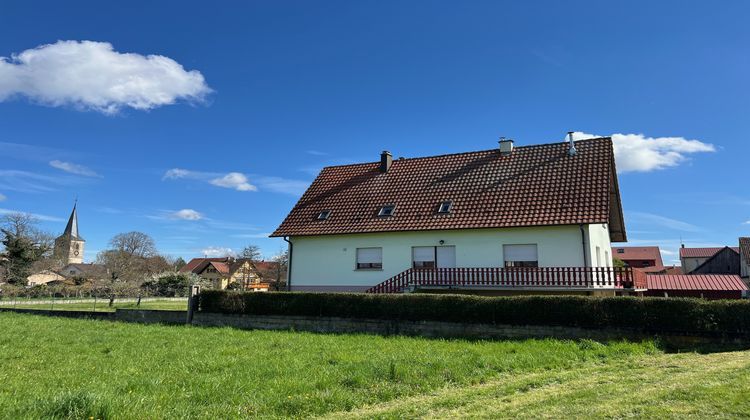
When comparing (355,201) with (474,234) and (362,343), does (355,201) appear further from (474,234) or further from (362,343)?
(362,343)

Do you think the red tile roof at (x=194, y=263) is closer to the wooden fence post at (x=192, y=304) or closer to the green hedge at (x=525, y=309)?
the wooden fence post at (x=192, y=304)

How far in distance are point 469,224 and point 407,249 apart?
3.14 metres

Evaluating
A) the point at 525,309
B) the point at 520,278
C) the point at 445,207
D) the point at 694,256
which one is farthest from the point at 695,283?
the point at 694,256

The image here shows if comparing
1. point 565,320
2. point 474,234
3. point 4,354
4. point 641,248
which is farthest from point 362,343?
point 641,248

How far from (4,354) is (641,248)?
333ft

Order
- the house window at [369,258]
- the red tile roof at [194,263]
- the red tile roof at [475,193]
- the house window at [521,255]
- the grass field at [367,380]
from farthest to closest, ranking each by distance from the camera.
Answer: the red tile roof at [194,263]
the house window at [369,258]
the red tile roof at [475,193]
the house window at [521,255]
the grass field at [367,380]

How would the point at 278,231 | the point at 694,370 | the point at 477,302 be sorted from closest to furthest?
the point at 694,370 < the point at 477,302 < the point at 278,231

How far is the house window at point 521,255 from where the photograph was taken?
19.7 m

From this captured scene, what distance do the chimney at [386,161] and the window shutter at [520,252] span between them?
9036 mm

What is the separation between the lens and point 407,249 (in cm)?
2183

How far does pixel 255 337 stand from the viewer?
46.8ft

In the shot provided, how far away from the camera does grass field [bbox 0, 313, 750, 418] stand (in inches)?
234

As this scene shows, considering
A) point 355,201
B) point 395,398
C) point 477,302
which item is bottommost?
point 395,398

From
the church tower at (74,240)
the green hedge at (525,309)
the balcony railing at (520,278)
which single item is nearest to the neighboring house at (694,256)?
the balcony railing at (520,278)
